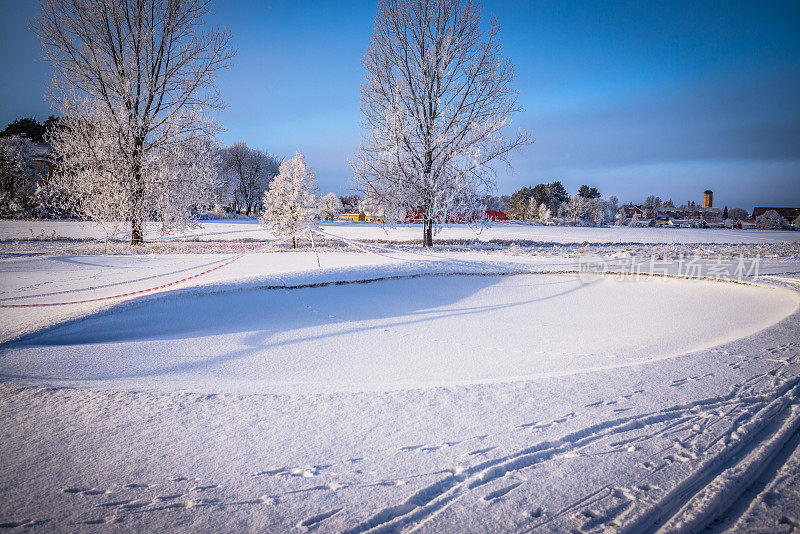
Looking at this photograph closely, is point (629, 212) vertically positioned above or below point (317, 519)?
above

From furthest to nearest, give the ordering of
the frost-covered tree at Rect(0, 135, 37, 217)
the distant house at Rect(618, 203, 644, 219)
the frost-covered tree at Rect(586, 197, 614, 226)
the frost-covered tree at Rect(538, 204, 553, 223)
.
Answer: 1. the distant house at Rect(618, 203, 644, 219)
2. the frost-covered tree at Rect(586, 197, 614, 226)
3. the frost-covered tree at Rect(538, 204, 553, 223)
4. the frost-covered tree at Rect(0, 135, 37, 217)

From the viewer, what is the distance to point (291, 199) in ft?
58.6

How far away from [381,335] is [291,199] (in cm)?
1345

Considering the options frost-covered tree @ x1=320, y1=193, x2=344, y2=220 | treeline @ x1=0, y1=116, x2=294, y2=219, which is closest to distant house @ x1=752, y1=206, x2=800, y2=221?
frost-covered tree @ x1=320, y1=193, x2=344, y2=220

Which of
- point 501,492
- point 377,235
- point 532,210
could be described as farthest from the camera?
point 532,210

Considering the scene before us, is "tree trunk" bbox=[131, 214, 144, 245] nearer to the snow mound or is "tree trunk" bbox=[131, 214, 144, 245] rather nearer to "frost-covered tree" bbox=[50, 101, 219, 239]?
"frost-covered tree" bbox=[50, 101, 219, 239]

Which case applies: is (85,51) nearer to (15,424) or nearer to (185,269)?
(185,269)

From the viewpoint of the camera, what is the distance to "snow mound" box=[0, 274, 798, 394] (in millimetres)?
4254

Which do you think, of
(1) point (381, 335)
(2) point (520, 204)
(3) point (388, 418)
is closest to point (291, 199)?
(1) point (381, 335)

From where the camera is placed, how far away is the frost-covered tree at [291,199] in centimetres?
1779

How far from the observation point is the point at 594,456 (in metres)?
2.60

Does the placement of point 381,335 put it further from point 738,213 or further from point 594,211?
point 738,213

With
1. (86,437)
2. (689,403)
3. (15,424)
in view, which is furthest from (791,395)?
(15,424)

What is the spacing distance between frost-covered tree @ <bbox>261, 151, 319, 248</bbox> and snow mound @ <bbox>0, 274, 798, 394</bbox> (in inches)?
411
